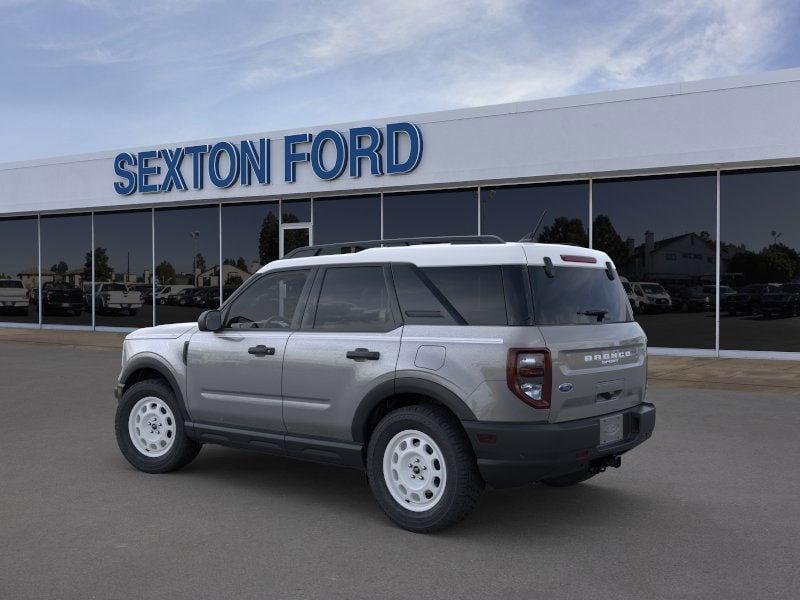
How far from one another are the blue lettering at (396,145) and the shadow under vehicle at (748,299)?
6.71 meters

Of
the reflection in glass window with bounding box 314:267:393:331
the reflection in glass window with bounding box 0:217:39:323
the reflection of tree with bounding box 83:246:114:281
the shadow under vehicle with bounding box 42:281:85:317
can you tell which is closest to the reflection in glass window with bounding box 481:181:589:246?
the reflection in glass window with bounding box 314:267:393:331

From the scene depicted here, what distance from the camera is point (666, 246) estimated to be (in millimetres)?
15414

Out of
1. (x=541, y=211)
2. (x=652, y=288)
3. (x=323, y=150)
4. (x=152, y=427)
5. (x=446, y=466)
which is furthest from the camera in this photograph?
(x=323, y=150)

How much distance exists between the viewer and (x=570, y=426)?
4.72m

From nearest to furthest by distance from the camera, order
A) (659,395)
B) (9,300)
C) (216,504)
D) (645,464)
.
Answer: (216,504)
(645,464)
(659,395)
(9,300)

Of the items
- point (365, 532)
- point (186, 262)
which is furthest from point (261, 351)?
point (186, 262)

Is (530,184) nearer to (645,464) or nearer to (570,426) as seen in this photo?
(645,464)

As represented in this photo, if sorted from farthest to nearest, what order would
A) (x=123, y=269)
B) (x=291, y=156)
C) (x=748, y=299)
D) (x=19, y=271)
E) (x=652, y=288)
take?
1. (x=19, y=271)
2. (x=123, y=269)
3. (x=291, y=156)
4. (x=652, y=288)
5. (x=748, y=299)

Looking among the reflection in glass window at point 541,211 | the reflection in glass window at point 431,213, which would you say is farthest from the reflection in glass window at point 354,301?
the reflection in glass window at point 431,213

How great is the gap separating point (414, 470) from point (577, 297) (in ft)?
4.88

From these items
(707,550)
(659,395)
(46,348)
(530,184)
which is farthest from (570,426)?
(46,348)

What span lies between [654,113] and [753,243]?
2971 mm

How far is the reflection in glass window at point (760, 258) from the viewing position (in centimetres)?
1452

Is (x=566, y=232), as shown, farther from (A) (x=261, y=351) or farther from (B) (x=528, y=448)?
(B) (x=528, y=448)
